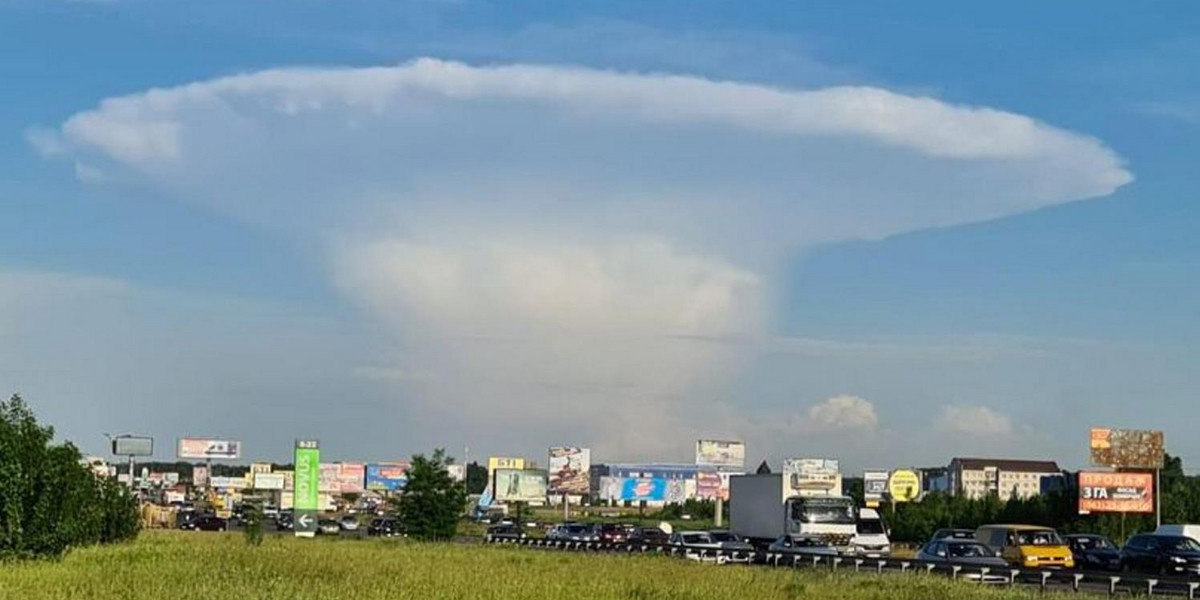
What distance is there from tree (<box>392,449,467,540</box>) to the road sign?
816 cm

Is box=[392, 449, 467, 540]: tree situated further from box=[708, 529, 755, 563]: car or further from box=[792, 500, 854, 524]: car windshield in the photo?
box=[792, 500, 854, 524]: car windshield

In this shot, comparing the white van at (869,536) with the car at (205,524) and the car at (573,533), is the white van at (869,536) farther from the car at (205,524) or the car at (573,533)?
the car at (205,524)

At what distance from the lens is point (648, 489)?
504 ft

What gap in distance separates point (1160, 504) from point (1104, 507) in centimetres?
698

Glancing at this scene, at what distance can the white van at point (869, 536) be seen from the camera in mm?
61000

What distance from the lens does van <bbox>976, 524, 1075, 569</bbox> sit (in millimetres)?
51438

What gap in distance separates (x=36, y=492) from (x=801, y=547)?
29540mm

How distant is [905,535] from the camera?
9925cm

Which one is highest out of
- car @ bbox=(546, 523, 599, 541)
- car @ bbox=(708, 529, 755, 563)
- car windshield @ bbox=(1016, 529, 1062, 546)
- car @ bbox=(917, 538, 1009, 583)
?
car windshield @ bbox=(1016, 529, 1062, 546)

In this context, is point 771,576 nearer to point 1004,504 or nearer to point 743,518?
point 743,518

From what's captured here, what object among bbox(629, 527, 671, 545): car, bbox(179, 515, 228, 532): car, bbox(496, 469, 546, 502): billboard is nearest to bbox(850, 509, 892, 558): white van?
bbox(629, 527, 671, 545): car

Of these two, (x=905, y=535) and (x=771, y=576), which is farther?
(x=905, y=535)

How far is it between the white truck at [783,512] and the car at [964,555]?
7865mm

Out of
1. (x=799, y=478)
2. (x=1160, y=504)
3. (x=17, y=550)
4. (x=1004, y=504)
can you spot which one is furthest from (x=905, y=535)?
(x=17, y=550)
